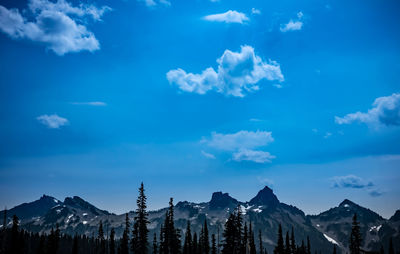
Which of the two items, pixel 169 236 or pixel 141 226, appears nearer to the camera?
pixel 141 226

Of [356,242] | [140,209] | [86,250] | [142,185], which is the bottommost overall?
[86,250]

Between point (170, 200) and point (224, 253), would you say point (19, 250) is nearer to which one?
point (170, 200)

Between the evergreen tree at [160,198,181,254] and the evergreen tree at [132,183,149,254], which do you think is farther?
the evergreen tree at [160,198,181,254]

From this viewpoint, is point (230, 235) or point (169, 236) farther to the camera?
point (169, 236)

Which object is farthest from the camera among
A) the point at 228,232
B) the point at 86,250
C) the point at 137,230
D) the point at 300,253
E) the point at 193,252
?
the point at 86,250

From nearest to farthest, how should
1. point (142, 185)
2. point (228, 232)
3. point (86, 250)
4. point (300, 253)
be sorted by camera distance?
point (142, 185), point (228, 232), point (300, 253), point (86, 250)

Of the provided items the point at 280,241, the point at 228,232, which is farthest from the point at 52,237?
the point at 280,241

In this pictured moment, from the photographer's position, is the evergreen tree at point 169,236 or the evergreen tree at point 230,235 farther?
the evergreen tree at point 169,236

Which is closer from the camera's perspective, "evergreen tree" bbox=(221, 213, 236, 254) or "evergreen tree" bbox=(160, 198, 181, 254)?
"evergreen tree" bbox=(221, 213, 236, 254)

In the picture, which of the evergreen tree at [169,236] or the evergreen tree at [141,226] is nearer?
the evergreen tree at [141,226]

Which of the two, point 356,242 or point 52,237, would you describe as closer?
point 356,242

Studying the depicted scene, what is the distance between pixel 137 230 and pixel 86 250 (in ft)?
500

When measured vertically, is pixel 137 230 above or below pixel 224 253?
above

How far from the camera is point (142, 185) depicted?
57812 millimetres
